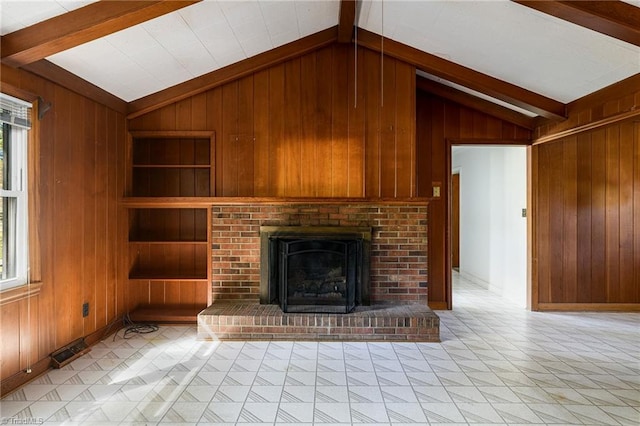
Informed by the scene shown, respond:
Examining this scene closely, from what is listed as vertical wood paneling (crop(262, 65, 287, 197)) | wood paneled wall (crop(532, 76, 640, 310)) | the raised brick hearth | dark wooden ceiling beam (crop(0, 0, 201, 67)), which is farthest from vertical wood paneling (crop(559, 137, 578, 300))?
dark wooden ceiling beam (crop(0, 0, 201, 67))

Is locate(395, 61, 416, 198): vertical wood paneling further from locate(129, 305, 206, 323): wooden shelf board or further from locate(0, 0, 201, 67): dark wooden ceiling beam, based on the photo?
locate(129, 305, 206, 323): wooden shelf board

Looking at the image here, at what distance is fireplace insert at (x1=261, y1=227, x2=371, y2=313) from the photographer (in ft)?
10.6

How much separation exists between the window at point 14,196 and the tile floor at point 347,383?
0.82m

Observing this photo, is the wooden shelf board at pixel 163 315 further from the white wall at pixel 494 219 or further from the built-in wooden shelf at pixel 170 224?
the white wall at pixel 494 219

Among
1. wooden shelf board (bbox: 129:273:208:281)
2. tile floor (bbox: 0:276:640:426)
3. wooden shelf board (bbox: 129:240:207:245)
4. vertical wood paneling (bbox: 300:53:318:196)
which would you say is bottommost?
tile floor (bbox: 0:276:640:426)

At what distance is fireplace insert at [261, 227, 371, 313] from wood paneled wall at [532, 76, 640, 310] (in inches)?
96.8

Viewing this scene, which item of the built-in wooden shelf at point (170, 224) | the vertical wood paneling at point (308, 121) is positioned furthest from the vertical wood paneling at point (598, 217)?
the built-in wooden shelf at point (170, 224)

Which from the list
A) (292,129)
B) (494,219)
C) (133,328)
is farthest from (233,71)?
(494,219)

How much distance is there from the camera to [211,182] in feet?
11.6

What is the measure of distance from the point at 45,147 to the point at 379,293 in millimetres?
3157

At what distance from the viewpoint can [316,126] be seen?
3.49 metres

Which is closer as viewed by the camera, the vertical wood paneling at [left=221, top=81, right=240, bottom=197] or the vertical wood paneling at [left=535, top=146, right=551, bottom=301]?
the vertical wood paneling at [left=221, top=81, right=240, bottom=197]

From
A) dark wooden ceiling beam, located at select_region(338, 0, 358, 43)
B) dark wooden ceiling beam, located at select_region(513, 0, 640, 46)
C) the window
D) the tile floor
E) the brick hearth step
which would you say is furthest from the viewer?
the brick hearth step

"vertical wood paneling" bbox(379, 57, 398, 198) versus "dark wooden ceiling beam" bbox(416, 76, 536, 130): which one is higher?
"dark wooden ceiling beam" bbox(416, 76, 536, 130)
